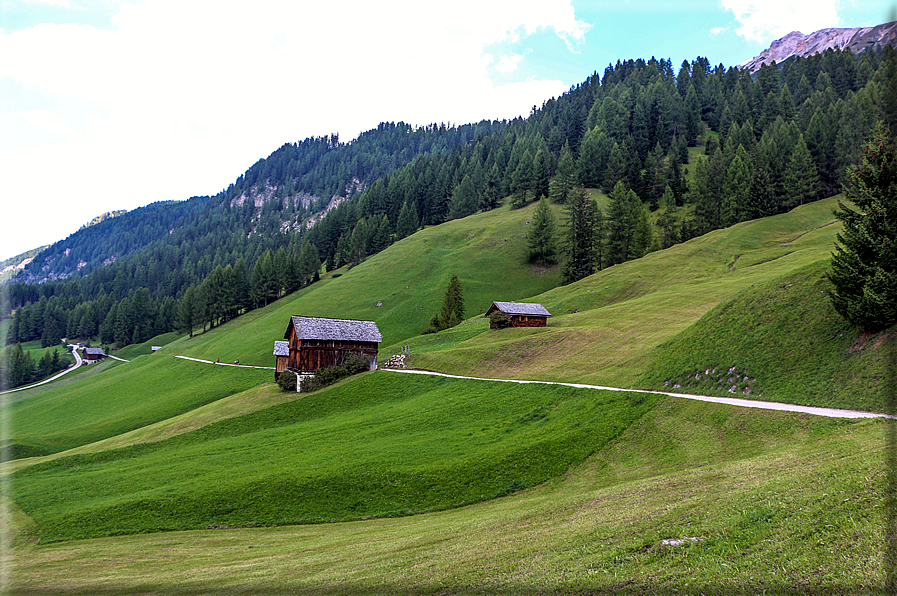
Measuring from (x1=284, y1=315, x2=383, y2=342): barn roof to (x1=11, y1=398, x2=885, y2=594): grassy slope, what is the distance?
121 ft

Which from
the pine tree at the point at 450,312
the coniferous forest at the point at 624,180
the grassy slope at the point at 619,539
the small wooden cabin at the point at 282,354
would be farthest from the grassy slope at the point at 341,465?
the coniferous forest at the point at 624,180

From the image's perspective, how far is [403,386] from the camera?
53812mm

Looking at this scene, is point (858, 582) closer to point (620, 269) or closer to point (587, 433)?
point (587, 433)

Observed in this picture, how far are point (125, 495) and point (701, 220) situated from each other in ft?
405

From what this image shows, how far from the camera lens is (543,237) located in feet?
410

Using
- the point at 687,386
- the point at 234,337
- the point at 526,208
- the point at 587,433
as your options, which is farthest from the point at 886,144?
the point at 526,208

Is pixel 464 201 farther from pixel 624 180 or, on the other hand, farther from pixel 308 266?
pixel 308 266

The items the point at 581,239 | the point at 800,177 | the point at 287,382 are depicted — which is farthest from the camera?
the point at 581,239

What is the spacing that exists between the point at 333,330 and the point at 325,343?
86.8 inches

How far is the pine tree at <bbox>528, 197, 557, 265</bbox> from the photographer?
125 metres

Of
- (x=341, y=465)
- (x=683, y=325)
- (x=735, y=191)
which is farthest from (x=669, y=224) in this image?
(x=341, y=465)

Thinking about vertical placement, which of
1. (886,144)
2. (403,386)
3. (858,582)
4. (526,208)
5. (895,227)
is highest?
(526,208)

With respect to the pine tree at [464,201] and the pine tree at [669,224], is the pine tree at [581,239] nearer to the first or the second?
the pine tree at [669,224]

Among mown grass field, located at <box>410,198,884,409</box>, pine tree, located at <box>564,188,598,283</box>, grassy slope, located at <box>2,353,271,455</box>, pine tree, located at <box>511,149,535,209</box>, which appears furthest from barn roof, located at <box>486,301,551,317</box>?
pine tree, located at <box>511,149,535,209</box>
